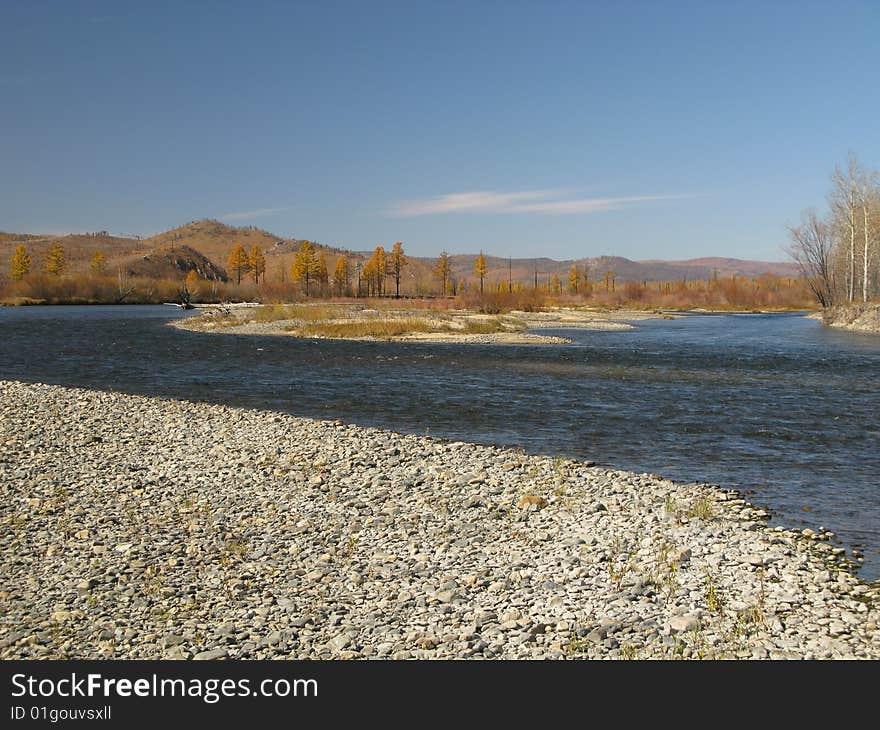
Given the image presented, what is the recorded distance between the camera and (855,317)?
62.5 m

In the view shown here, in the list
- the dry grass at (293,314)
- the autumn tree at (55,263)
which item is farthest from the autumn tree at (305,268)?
the dry grass at (293,314)

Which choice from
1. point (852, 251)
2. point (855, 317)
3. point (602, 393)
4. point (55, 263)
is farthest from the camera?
point (55, 263)

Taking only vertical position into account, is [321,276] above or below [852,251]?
above

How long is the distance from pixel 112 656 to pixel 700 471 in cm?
1097

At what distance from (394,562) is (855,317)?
64.4 m

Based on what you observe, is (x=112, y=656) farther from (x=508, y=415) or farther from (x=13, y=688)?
(x=508, y=415)

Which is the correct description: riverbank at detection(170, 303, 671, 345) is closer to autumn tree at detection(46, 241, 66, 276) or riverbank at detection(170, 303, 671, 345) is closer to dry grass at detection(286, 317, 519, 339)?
dry grass at detection(286, 317, 519, 339)

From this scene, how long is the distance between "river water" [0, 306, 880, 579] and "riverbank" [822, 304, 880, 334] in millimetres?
14965

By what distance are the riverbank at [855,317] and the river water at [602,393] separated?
49.1ft

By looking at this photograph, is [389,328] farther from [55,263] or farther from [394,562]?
[55,263]

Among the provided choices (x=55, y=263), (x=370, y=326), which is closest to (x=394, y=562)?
(x=370, y=326)

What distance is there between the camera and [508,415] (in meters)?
20.7

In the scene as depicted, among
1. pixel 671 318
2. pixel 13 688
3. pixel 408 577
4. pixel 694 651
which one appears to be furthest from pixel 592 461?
pixel 671 318

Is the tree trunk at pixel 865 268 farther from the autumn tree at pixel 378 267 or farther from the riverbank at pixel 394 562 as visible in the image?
the autumn tree at pixel 378 267
